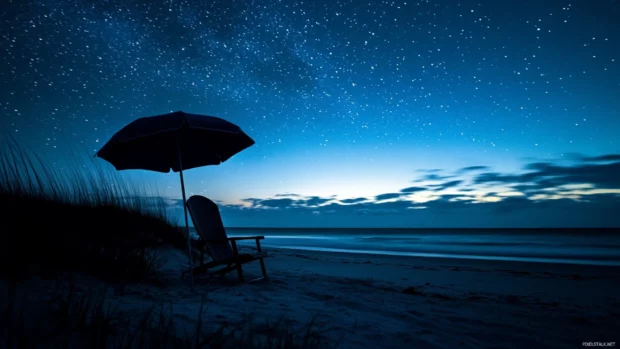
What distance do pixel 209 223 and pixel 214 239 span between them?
0.29 m

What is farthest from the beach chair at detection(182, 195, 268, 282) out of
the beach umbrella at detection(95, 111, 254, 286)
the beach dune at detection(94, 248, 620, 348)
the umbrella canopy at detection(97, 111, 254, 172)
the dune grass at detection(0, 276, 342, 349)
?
the dune grass at detection(0, 276, 342, 349)

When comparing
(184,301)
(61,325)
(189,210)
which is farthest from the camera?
(189,210)

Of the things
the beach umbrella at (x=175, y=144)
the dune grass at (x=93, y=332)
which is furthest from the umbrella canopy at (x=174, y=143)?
the dune grass at (x=93, y=332)

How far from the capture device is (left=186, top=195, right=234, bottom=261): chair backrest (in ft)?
16.5

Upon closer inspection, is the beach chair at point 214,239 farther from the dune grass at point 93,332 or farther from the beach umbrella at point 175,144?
the dune grass at point 93,332

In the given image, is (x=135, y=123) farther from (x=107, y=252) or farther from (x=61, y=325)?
(x=61, y=325)

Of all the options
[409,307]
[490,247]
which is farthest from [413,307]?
[490,247]

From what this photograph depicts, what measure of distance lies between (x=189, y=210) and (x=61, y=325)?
3.34 meters

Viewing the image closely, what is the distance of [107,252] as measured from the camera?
154 inches

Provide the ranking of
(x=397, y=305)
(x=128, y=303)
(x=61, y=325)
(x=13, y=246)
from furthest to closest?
(x=397, y=305) → (x=13, y=246) → (x=128, y=303) → (x=61, y=325)

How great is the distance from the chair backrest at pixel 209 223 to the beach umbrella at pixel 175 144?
0.59 m

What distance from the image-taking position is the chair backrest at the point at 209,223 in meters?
5.02

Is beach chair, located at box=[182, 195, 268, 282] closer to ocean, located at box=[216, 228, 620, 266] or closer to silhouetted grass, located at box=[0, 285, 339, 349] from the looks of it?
silhouetted grass, located at box=[0, 285, 339, 349]

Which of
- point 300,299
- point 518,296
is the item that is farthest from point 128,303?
point 518,296
